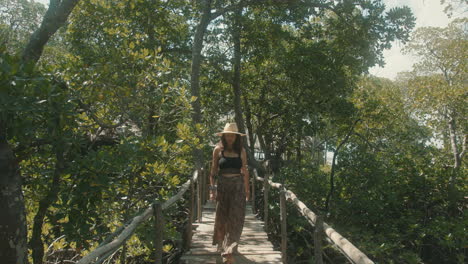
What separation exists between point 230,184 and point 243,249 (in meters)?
1.14

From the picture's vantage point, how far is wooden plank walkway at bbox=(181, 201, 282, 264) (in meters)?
4.70

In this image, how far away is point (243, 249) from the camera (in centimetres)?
514

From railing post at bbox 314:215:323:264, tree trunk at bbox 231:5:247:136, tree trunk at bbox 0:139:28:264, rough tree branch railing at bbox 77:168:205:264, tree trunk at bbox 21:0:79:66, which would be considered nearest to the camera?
rough tree branch railing at bbox 77:168:205:264

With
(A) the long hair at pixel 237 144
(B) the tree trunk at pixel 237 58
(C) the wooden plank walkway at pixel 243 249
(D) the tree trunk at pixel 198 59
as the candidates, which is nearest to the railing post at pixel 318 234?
(C) the wooden plank walkway at pixel 243 249

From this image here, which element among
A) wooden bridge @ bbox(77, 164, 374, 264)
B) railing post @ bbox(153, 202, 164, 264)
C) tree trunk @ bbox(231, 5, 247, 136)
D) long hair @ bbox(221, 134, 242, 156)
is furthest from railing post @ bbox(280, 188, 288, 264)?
tree trunk @ bbox(231, 5, 247, 136)

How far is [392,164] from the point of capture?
930 centimetres

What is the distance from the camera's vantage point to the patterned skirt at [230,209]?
4492mm

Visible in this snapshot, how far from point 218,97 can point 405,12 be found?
20.8 ft

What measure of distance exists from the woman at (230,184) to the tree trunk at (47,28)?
2301 millimetres

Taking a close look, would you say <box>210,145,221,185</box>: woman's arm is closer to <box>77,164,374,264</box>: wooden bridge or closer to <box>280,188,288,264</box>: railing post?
<box>77,164,374,264</box>: wooden bridge

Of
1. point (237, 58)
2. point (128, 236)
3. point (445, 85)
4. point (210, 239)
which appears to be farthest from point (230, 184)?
point (445, 85)

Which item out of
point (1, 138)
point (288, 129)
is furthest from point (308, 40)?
point (1, 138)

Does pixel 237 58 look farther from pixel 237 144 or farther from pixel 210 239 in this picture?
pixel 237 144

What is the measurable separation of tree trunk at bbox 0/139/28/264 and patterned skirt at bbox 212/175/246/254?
2185mm
